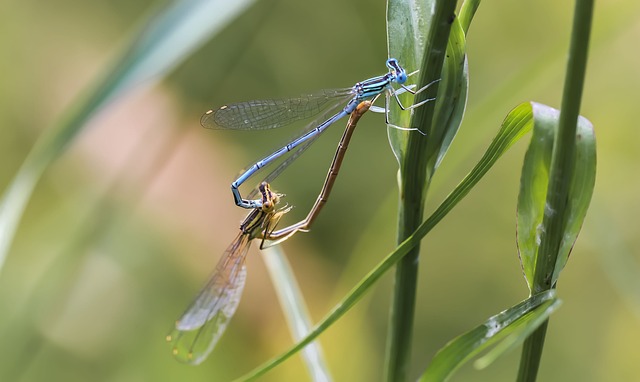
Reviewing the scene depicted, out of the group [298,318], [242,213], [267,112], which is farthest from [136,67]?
[242,213]

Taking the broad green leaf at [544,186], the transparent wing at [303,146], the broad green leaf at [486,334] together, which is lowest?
the broad green leaf at [486,334]

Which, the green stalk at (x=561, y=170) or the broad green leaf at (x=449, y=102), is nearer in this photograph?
the green stalk at (x=561, y=170)

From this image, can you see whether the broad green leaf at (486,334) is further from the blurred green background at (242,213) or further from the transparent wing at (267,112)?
the blurred green background at (242,213)

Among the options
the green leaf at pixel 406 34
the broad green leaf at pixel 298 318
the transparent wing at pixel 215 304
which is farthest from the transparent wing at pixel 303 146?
the green leaf at pixel 406 34

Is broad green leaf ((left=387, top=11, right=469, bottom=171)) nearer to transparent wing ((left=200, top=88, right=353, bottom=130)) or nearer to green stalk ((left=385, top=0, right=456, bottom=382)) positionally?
green stalk ((left=385, top=0, right=456, bottom=382))

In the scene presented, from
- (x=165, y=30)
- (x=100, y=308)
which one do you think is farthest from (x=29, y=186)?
(x=100, y=308)

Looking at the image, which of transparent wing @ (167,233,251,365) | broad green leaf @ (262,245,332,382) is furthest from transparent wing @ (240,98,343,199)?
broad green leaf @ (262,245,332,382)

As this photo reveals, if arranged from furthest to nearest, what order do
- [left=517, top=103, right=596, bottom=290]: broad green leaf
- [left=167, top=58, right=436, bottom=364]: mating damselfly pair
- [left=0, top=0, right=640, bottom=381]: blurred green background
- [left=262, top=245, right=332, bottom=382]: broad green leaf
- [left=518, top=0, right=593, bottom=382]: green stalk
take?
[left=0, top=0, right=640, bottom=381]: blurred green background < [left=167, top=58, right=436, bottom=364]: mating damselfly pair < [left=262, top=245, right=332, bottom=382]: broad green leaf < [left=517, top=103, right=596, bottom=290]: broad green leaf < [left=518, top=0, right=593, bottom=382]: green stalk
